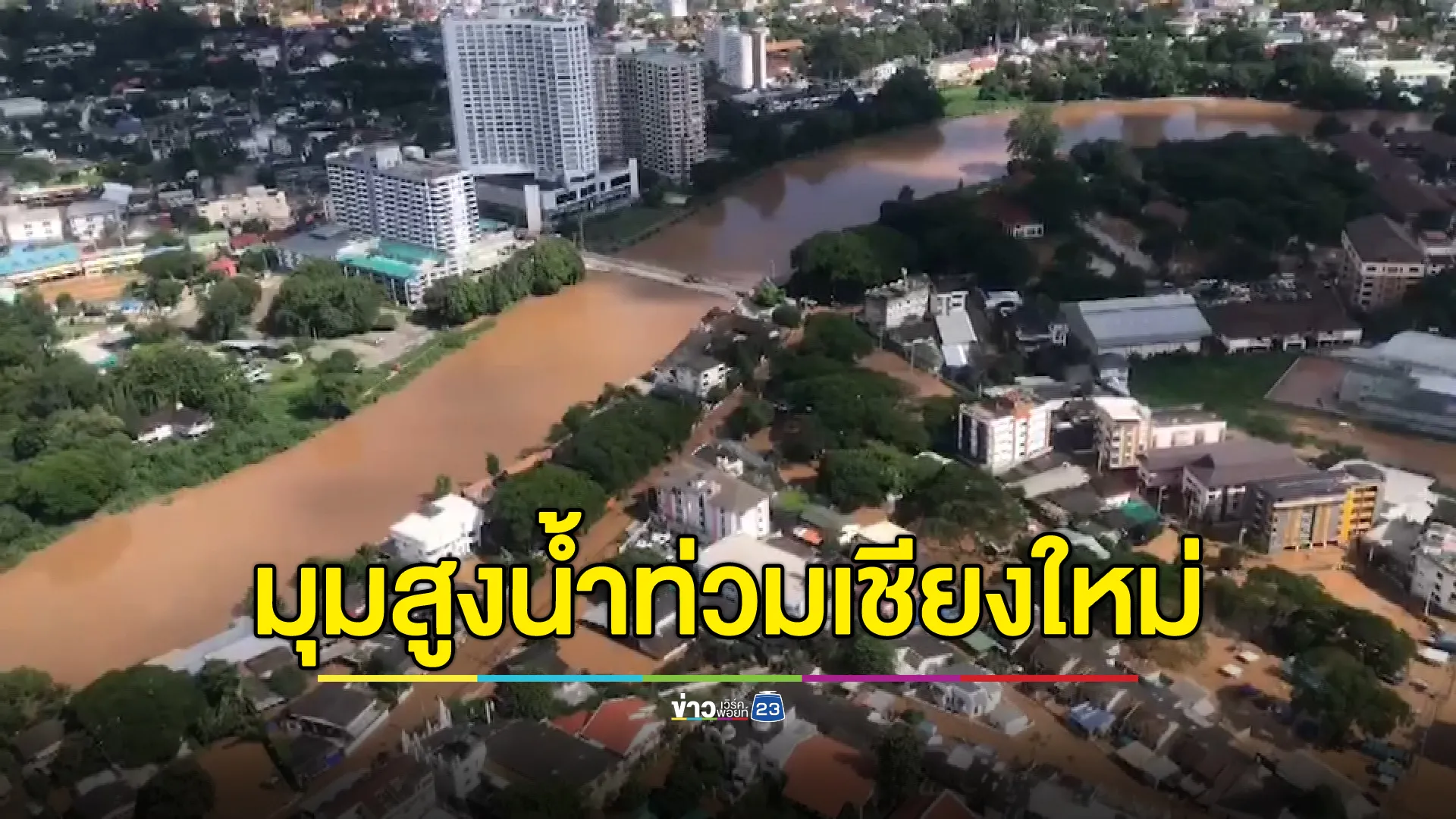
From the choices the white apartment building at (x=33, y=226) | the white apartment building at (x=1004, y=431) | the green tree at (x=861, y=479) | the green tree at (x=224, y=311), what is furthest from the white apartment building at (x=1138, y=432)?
the white apartment building at (x=33, y=226)

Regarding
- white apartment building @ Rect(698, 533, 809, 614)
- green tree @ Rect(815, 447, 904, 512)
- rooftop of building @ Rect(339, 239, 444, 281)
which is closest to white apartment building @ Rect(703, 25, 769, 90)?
rooftop of building @ Rect(339, 239, 444, 281)

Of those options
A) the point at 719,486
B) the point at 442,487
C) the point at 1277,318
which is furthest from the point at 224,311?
the point at 1277,318

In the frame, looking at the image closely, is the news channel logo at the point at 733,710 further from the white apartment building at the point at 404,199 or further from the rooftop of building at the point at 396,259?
the white apartment building at the point at 404,199

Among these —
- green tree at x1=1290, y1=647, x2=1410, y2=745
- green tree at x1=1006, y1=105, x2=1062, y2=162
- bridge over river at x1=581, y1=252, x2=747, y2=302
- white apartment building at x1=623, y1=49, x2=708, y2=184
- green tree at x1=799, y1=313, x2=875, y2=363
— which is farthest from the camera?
white apartment building at x1=623, y1=49, x2=708, y2=184

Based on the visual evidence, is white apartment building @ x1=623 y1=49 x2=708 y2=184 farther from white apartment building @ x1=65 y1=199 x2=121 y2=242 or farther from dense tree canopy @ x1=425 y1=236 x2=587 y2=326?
white apartment building @ x1=65 y1=199 x2=121 y2=242

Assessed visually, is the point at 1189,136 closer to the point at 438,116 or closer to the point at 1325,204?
the point at 1325,204

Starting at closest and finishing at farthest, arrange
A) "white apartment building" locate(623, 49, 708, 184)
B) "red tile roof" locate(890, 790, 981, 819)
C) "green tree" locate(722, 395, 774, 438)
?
"red tile roof" locate(890, 790, 981, 819) → "green tree" locate(722, 395, 774, 438) → "white apartment building" locate(623, 49, 708, 184)
